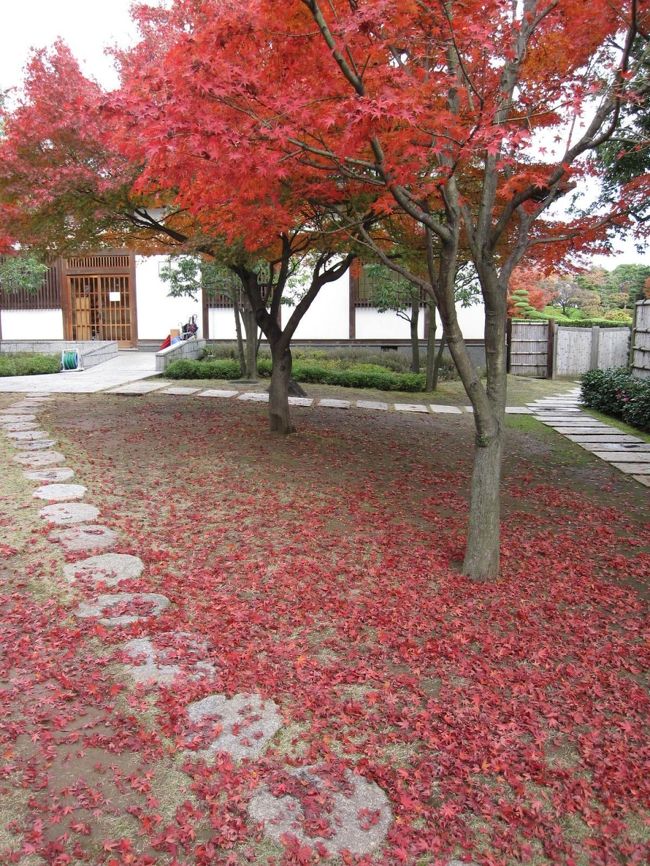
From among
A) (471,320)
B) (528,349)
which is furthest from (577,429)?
(471,320)

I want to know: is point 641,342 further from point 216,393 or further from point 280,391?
point 280,391

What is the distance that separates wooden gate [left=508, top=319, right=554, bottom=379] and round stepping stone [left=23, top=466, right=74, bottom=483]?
1416 centimetres

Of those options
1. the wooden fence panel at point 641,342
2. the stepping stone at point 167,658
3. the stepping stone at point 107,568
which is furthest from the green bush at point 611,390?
the stepping stone at point 167,658

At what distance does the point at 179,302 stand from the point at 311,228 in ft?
41.9

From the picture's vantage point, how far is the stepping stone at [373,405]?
11.4 meters

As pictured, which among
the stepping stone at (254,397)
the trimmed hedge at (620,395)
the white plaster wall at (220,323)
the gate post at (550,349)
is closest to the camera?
the trimmed hedge at (620,395)

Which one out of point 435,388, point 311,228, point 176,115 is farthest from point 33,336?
point 176,115

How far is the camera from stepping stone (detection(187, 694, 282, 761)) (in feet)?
8.52

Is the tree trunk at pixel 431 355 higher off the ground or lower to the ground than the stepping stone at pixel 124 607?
higher

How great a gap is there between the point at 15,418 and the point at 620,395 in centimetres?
922

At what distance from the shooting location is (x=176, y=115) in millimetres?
3777

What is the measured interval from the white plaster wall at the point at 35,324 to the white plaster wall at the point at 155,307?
277cm

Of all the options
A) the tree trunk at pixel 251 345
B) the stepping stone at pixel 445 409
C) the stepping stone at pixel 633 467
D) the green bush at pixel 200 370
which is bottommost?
the stepping stone at pixel 633 467

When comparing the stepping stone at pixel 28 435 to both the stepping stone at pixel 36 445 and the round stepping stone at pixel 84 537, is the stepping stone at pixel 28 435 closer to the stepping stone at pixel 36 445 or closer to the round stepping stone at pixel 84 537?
the stepping stone at pixel 36 445
